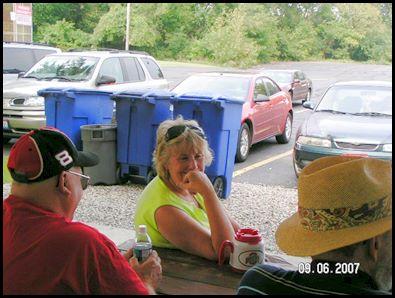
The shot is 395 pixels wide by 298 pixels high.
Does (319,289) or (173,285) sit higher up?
(319,289)

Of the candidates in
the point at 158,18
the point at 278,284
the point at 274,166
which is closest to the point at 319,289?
the point at 278,284

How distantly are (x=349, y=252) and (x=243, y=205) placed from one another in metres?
5.00

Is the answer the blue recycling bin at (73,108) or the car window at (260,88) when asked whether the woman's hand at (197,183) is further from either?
the car window at (260,88)

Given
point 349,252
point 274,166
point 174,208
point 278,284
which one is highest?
point 349,252

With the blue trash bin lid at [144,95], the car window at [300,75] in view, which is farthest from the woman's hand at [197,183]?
the car window at [300,75]

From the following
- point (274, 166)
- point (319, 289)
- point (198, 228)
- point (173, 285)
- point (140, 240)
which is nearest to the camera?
point (319, 289)

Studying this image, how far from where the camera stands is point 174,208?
106 inches

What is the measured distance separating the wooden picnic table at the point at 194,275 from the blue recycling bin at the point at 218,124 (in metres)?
3.89

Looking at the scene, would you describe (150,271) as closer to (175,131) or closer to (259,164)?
(175,131)

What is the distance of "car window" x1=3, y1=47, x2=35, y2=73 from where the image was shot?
1257 cm

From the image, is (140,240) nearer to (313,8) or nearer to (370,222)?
(370,222)

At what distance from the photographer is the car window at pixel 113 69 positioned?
34.5 feet

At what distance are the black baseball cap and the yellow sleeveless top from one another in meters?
0.76

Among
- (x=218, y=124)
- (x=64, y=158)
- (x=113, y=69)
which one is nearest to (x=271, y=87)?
(x=113, y=69)
